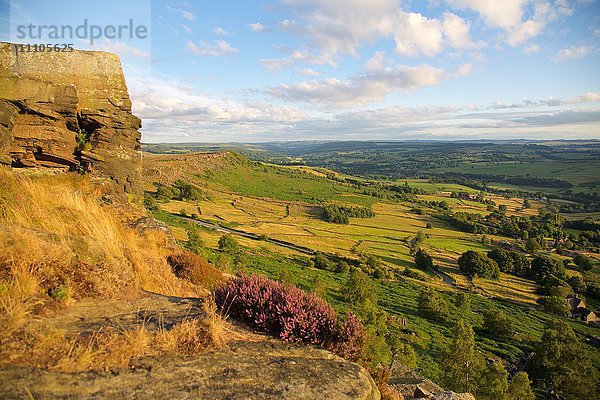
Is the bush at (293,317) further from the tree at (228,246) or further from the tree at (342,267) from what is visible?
the tree at (342,267)

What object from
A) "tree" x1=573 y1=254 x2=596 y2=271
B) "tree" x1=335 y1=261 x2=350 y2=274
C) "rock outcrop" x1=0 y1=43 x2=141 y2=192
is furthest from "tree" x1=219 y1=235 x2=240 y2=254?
"tree" x1=573 y1=254 x2=596 y2=271

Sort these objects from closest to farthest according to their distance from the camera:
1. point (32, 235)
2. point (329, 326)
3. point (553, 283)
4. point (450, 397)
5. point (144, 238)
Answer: point (32, 235), point (329, 326), point (450, 397), point (144, 238), point (553, 283)

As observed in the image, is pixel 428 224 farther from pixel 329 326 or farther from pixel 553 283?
pixel 329 326

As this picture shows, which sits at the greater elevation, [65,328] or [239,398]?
[65,328]

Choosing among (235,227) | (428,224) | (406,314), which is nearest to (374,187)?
(428,224)

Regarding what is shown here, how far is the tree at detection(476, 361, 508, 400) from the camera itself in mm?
20500

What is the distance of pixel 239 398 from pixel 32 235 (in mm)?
4808

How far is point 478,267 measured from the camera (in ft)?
242

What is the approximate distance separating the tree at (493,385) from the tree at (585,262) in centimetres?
8797

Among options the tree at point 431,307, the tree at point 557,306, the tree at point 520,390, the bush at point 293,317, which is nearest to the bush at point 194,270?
the bush at point 293,317

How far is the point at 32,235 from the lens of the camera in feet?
19.2

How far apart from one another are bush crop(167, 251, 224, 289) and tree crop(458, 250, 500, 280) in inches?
3043

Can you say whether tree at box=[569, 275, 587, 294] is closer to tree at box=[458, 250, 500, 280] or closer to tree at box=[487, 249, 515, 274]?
tree at box=[487, 249, 515, 274]

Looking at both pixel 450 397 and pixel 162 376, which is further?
pixel 450 397
